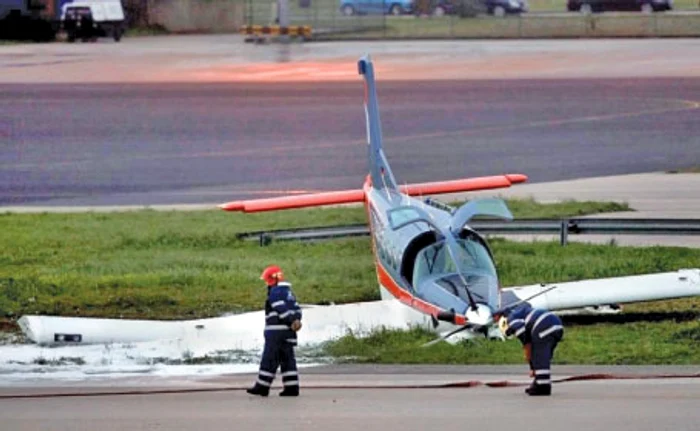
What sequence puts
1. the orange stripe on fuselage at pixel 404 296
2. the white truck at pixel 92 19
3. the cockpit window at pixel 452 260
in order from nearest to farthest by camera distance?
the orange stripe on fuselage at pixel 404 296, the cockpit window at pixel 452 260, the white truck at pixel 92 19

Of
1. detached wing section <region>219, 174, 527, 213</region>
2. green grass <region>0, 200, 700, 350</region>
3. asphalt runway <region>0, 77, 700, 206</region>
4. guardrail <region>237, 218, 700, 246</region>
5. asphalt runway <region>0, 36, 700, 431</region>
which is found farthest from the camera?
asphalt runway <region>0, 77, 700, 206</region>

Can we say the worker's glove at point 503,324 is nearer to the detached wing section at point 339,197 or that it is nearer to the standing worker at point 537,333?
the standing worker at point 537,333

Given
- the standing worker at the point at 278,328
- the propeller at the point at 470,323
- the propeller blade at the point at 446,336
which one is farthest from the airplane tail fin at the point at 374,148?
the standing worker at the point at 278,328

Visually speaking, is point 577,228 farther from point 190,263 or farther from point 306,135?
point 306,135

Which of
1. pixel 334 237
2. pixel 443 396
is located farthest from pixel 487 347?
pixel 334 237

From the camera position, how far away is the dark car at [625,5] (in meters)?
108

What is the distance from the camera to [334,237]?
1213 inches

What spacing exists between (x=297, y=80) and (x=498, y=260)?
133 ft

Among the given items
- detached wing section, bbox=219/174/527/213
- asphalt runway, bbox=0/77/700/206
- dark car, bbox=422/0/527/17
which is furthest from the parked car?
detached wing section, bbox=219/174/527/213

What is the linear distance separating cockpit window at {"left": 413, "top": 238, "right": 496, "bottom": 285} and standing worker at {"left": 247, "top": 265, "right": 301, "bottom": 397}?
3607 mm

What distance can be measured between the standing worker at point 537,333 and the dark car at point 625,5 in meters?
90.7

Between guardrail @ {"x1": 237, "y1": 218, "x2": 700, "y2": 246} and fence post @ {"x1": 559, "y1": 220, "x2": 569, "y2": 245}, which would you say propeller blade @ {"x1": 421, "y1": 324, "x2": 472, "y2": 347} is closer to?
guardrail @ {"x1": 237, "y1": 218, "x2": 700, "y2": 246}

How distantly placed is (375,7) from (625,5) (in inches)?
689

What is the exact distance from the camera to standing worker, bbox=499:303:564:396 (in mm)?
18875
